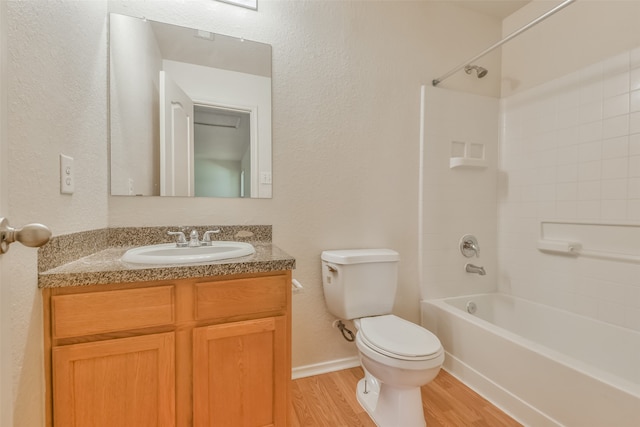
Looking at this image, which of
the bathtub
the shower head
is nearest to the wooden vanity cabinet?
the bathtub


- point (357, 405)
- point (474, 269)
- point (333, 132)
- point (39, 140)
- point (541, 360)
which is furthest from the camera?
point (474, 269)

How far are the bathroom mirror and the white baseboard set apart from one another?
1056 millimetres

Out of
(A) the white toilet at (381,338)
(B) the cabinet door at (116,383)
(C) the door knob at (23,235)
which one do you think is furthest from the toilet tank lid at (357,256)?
(C) the door knob at (23,235)

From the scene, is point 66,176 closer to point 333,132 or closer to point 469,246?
point 333,132

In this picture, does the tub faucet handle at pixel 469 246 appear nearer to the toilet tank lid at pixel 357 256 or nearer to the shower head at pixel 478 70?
the toilet tank lid at pixel 357 256

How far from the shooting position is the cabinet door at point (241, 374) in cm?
100

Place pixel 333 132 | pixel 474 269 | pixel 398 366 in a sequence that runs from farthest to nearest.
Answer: pixel 474 269
pixel 333 132
pixel 398 366

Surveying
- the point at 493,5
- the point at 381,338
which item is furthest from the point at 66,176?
the point at 493,5

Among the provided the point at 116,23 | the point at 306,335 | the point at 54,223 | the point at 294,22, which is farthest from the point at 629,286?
the point at 116,23

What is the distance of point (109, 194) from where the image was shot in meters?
1.38

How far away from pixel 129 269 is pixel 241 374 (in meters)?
0.52

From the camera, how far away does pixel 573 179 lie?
1.77 meters

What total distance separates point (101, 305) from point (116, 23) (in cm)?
131

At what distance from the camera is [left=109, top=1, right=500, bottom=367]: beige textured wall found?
1.57m
